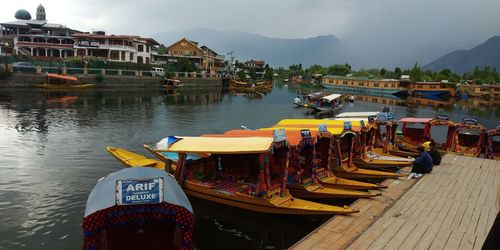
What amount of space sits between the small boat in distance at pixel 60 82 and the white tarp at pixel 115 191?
53.1 meters

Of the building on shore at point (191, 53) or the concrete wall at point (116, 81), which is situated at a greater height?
the building on shore at point (191, 53)

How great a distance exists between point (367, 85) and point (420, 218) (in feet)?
316

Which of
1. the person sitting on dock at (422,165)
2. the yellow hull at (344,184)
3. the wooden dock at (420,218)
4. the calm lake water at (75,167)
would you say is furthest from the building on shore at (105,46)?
the wooden dock at (420,218)

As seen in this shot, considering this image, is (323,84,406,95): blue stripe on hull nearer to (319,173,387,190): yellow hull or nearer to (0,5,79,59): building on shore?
(0,5,79,59): building on shore

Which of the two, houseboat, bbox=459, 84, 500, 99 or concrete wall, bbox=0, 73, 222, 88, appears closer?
concrete wall, bbox=0, 73, 222, 88

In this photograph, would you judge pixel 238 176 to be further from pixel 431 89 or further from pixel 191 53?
pixel 431 89

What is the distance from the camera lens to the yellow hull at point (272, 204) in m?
11.8

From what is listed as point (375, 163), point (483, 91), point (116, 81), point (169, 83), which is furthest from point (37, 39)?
point (483, 91)

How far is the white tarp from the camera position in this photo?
7.77m

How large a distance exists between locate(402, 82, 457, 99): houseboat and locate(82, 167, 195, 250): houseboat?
98259 mm

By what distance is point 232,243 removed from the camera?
11.9 meters

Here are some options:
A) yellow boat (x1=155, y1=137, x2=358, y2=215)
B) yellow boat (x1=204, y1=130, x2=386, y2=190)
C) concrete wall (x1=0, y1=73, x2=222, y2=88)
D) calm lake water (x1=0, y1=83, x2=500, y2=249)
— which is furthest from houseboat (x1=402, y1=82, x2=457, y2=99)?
yellow boat (x1=155, y1=137, x2=358, y2=215)

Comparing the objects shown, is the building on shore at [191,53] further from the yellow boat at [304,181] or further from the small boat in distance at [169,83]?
the yellow boat at [304,181]

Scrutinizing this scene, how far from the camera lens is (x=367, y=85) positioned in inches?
4028
